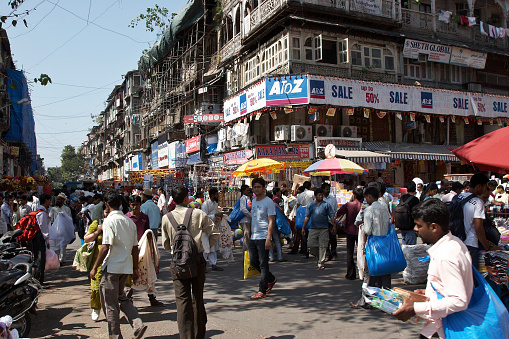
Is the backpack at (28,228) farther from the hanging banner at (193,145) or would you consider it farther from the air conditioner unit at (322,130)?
the hanging banner at (193,145)

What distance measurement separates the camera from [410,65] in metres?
23.6

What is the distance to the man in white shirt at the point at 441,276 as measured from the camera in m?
2.42

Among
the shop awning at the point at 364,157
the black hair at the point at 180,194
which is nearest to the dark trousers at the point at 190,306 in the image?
the black hair at the point at 180,194

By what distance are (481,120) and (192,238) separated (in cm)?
2365

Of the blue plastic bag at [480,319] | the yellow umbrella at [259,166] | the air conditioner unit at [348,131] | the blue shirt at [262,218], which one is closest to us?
the blue plastic bag at [480,319]

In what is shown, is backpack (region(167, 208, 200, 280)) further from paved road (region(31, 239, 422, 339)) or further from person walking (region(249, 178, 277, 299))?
person walking (region(249, 178, 277, 299))

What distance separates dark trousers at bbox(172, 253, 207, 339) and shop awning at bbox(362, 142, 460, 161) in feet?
57.1

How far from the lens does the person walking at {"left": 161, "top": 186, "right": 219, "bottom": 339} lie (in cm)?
452

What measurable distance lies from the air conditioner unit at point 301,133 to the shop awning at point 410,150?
3.19 meters

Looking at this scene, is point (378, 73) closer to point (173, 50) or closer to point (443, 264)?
point (173, 50)

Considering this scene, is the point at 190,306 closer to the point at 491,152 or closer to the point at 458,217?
the point at 458,217

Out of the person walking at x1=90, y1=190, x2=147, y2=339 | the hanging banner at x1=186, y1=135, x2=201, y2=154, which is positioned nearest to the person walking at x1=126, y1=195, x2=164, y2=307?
the person walking at x1=90, y1=190, x2=147, y2=339

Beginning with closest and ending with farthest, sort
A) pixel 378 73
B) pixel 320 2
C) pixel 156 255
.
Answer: pixel 156 255 < pixel 320 2 < pixel 378 73

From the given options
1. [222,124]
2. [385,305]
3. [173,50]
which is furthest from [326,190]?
[173,50]
